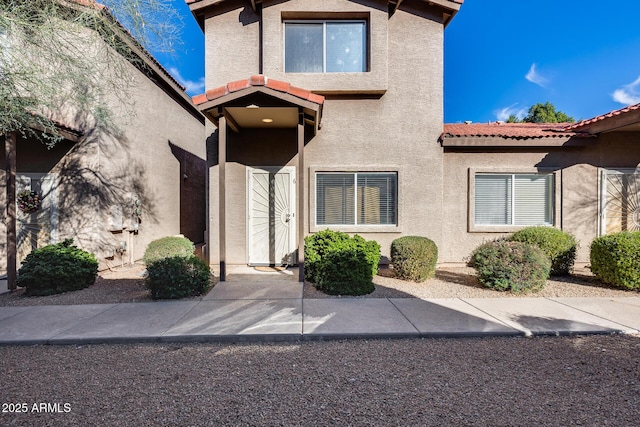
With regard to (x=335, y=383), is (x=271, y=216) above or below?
above

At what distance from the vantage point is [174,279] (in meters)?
5.67

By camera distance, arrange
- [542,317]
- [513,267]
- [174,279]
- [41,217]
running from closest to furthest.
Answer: [542,317] < [174,279] < [513,267] < [41,217]

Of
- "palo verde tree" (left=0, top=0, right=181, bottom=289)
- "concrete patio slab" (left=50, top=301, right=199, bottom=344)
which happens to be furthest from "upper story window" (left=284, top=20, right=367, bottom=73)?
"concrete patio slab" (left=50, top=301, right=199, bottom=344)

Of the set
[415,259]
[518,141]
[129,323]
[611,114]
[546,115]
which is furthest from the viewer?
[546,115]

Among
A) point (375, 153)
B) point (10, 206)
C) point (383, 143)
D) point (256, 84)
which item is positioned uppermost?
point (256, 84)

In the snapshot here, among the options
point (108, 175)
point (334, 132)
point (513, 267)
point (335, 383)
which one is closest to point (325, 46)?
point (334, 132)

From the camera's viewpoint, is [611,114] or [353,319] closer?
[353,319]

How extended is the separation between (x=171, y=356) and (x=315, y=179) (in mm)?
5457

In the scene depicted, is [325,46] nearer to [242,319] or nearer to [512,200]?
[512,200]

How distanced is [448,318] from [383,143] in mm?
4952

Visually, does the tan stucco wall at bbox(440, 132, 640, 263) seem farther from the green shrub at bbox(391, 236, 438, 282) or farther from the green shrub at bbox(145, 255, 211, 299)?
the green shrub at bbox(145, 255, 211, 299)

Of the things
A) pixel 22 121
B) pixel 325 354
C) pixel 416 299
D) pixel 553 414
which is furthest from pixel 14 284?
pixel 553 414

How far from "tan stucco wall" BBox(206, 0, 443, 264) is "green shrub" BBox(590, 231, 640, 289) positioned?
3271 millimetres

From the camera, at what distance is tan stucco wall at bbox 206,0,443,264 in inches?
324
